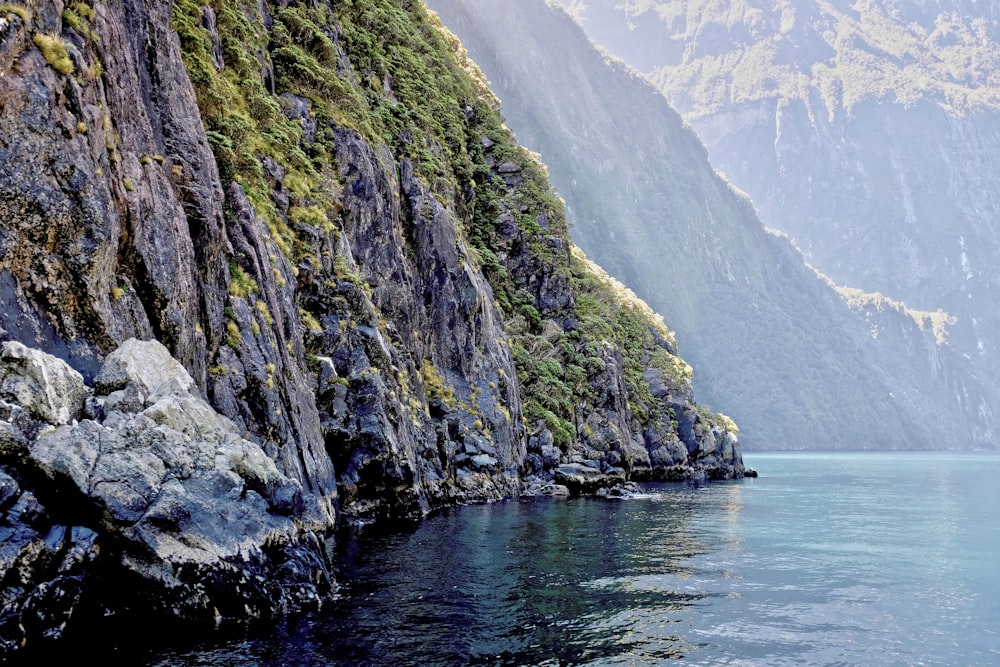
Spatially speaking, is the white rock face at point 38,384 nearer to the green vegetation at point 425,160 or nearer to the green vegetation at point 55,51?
the green vegetation at point 55,51

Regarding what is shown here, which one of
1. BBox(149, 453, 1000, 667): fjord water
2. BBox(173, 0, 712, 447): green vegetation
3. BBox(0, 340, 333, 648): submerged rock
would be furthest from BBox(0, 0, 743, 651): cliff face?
BBox(149, 453, 1000, 667): fjord water

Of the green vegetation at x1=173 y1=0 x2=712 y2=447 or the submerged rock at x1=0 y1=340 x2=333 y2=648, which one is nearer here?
the submerged rock at x1=0 y1=340 x2=333 y2=648

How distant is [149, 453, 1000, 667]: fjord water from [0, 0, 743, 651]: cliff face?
83.5 inches

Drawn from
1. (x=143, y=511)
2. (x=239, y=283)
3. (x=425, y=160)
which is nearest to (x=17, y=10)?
(x=239, y=283)

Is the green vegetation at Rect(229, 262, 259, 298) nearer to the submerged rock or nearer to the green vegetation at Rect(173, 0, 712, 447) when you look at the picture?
the green vegetation at Rect(173, 0, 712, 447)

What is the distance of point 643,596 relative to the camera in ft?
61.7

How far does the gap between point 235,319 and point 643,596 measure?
14.4 meters

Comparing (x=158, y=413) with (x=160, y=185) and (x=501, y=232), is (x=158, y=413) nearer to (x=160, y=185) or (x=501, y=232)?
(x=160, y=185)

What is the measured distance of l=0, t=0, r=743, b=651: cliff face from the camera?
13070mm

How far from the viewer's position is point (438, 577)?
778 inches

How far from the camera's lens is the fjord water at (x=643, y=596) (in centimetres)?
1402

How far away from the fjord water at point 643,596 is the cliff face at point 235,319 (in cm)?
212

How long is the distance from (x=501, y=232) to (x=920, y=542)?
4189 centimetres

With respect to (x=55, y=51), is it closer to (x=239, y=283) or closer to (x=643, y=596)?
(x=239, y=283)
